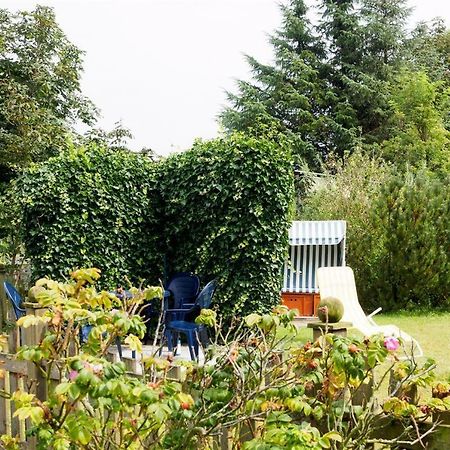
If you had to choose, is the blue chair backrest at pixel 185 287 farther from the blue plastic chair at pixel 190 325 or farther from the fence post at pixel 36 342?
the fence post at pixel 36 342

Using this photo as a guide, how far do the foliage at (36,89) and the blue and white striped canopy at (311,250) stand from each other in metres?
5.80

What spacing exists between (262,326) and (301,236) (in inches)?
433

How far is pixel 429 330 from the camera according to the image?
10.4 metres

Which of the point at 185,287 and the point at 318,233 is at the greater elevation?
the point at 318,233

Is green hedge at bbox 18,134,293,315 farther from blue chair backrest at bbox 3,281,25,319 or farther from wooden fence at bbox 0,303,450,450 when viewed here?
wooden fence at bbox 0,303,450,450

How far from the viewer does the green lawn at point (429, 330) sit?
8.28 meters

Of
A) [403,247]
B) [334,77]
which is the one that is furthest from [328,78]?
[403,247]

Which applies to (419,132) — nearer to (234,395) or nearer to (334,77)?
(334,77)

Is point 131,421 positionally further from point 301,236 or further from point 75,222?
point 301,236

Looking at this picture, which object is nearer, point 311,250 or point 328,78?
point 311,250

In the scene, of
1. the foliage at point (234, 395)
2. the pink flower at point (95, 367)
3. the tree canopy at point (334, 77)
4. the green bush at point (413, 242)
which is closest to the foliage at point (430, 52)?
the tree canopy at point (334, 77)

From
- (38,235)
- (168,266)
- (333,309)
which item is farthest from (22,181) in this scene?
(333,309)

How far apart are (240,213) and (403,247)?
219 inches

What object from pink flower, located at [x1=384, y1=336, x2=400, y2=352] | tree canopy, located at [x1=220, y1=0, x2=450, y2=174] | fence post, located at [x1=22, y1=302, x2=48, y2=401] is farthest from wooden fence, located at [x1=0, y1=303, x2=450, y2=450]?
tree canopy, located at [x1=220, y1=0, x2=450, y2=174]
